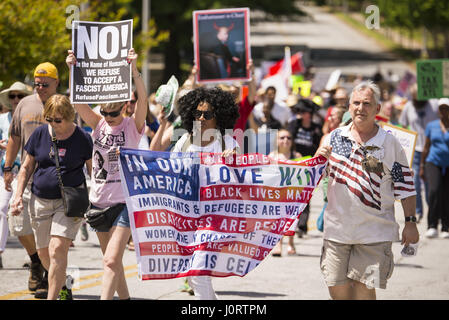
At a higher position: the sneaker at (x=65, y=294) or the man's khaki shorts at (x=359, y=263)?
the man's khaki shorts at (x=359, y=263)

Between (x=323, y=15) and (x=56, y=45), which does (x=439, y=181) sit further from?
(x=323, y=15)

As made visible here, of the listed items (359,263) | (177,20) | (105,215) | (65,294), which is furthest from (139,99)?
(177,20)

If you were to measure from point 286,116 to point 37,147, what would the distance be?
30.2ft

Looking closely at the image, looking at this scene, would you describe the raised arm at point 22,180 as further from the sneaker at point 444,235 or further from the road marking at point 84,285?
the sneaker at point 444,235

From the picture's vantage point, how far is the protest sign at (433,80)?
1340 cm

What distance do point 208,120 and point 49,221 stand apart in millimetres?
1712

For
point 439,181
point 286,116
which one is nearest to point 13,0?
point 286,116

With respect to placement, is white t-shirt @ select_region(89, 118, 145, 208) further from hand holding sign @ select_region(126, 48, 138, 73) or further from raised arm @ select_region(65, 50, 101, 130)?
hand holding sign @ select_region(126, 48, 138, 73)

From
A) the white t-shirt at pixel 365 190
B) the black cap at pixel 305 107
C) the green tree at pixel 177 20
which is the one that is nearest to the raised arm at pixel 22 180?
the white t-shirt at pixel 365 190

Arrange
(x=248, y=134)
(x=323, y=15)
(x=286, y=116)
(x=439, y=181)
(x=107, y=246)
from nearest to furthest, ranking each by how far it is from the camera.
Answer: (x=107, y=246) → (x=248, y=134) → (x=439, y=181) → (x=286, y=116) → (x=323, y=15)

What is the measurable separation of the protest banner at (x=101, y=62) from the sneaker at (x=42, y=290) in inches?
75.3

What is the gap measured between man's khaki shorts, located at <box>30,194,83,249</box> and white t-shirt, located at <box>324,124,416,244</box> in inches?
89.5
